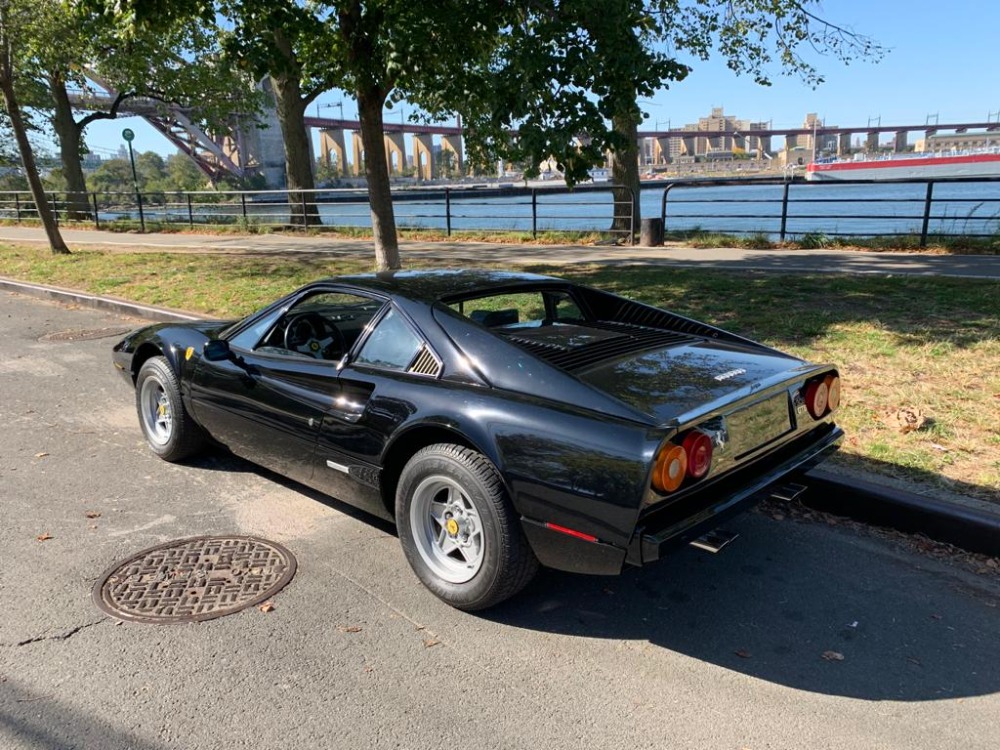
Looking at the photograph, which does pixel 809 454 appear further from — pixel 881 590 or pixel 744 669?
pixel 744 669

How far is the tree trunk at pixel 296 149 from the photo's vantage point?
20.7m

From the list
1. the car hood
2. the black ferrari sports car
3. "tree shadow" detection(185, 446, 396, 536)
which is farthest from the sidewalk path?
Answer: "tree shadow" detection(185, 446, 396, 536)

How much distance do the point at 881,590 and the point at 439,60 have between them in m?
7.16

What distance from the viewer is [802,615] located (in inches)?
121

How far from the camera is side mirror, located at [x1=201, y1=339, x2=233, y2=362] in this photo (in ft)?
13.4

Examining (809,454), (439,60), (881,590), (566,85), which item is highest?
(439,60)

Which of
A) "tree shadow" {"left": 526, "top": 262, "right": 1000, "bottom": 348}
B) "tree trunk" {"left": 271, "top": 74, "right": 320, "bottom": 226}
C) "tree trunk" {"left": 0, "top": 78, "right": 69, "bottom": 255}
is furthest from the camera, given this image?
"tree trunk" {"left": 271, "top": 74, "right": 320, "bottom": 226}

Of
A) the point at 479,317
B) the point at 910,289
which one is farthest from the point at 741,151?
the point at 479,317

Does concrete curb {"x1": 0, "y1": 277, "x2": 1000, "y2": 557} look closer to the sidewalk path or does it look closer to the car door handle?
the car door handle

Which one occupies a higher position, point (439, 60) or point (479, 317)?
point (439, 60)

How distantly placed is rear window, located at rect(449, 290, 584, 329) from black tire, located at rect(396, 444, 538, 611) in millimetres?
778

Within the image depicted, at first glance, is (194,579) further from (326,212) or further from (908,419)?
(326,212)

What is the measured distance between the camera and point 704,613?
3105 millimetres

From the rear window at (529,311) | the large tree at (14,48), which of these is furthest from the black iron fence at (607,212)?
the rear window at (529,311)
